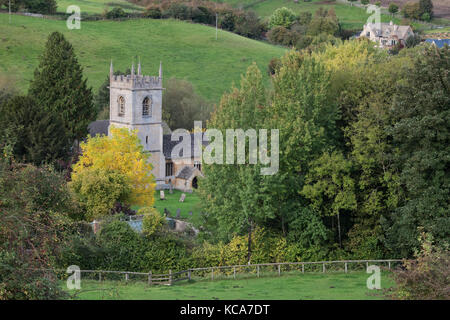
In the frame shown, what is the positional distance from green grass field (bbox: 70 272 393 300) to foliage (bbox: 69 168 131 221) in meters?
12.5

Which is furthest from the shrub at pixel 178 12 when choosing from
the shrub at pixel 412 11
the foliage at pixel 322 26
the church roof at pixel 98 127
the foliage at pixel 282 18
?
the church roof at pixel 98 127

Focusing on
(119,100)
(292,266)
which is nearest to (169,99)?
(119,100)

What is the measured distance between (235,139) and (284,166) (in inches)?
138

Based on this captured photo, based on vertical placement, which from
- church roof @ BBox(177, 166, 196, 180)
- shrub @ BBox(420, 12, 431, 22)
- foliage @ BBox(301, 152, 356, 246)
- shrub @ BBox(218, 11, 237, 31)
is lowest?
church roof @ BBox(177, 166, 196, 180)

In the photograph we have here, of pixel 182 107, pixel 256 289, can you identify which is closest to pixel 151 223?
pixel 256 289

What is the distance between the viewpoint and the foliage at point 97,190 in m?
57.4

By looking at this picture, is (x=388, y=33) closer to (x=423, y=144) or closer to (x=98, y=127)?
(x=98, y=127)

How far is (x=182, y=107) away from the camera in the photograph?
105 m

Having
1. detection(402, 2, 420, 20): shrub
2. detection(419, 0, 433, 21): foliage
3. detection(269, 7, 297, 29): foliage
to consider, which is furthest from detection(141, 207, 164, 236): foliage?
detection(402, 2, 420, 20): shrub

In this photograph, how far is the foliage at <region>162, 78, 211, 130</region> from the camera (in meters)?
104

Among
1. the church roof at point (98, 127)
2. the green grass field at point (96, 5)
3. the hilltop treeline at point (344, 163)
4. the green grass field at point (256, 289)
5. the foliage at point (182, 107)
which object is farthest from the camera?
the green grass field at point (96, 5)

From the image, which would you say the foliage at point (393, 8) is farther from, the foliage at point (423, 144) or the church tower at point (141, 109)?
the foliage at point (423, 144)

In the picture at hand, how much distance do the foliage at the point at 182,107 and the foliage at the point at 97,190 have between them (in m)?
44.0

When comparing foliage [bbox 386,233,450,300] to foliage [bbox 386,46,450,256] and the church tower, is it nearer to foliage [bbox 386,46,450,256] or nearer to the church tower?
foliage [bbox 386,46,450,256]
